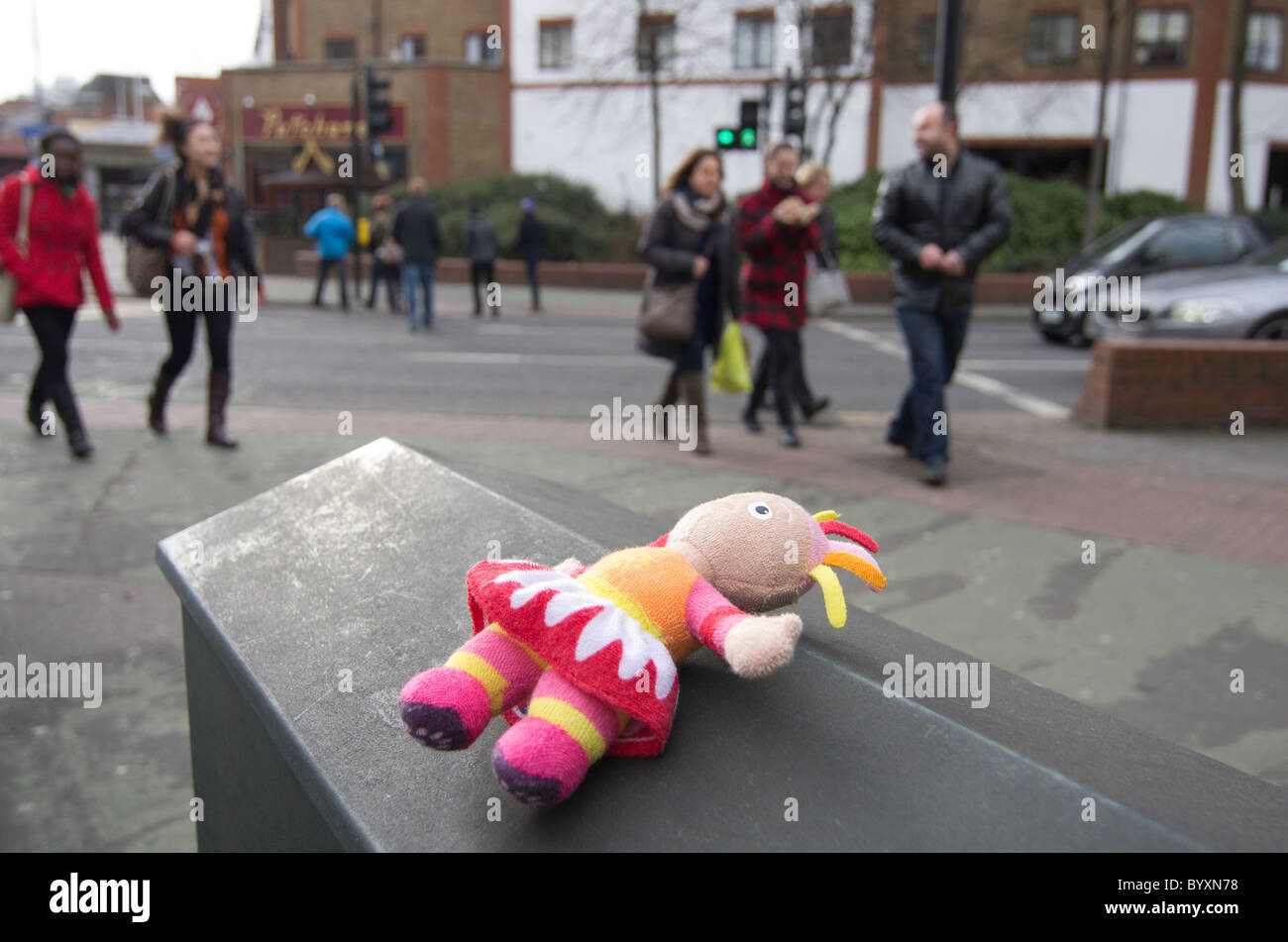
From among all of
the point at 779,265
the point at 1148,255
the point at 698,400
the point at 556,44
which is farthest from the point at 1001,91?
the point at 698,400

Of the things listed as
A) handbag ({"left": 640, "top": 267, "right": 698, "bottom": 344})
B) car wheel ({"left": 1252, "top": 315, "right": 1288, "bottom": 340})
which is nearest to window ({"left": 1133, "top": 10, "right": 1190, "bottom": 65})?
car wheel ({"left": 1252, "top": 315, "right": 1288, "bottom": 340})

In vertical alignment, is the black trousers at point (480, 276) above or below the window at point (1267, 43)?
below

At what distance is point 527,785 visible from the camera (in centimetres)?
118

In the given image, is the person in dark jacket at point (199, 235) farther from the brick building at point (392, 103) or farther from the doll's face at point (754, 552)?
the brick building at point (392, 103)

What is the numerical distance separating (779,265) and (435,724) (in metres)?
6.76

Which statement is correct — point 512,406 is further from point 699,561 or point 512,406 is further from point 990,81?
point 990,81

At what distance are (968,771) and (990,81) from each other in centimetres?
3303

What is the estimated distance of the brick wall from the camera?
8.32m

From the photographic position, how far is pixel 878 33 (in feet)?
91.8

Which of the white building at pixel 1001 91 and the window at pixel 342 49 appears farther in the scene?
the window at pixel 342 49

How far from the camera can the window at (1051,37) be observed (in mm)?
31266

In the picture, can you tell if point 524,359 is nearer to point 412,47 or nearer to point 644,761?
point 644,761

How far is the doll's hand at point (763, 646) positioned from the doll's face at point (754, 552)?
0.15m

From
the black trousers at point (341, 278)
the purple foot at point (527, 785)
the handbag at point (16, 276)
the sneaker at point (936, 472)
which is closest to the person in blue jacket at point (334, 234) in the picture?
the black trousers at point (341, 278)
